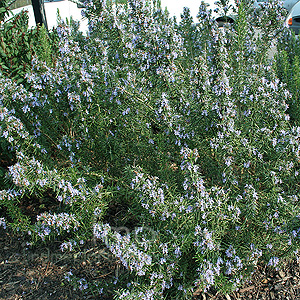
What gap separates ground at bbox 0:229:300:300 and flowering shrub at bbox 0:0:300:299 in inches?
10.3

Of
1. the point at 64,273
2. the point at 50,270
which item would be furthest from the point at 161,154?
the point at 50,270

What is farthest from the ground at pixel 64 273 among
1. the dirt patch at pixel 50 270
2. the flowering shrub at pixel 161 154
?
the flowering shrub at pixel 161 154

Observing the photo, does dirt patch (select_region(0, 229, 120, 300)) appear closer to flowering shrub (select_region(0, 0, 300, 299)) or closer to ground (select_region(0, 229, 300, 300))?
ground (select_region(0, 229, 300, 300))

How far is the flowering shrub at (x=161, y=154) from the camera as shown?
2.47 m

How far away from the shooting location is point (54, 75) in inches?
122

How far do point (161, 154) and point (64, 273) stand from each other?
1.52m

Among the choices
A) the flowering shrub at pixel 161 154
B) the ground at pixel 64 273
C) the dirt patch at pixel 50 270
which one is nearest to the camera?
the flowering shrub at pixel 161 154

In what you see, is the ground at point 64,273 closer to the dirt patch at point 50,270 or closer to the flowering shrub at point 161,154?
the dirt patch at point 50,270

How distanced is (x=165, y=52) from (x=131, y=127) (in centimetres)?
76

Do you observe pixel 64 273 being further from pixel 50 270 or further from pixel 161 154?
pixel 161 154

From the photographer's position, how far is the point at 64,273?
3.36m

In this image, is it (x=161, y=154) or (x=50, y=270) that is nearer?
(x=161, y=154)

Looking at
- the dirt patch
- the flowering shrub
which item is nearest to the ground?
the dirt patch

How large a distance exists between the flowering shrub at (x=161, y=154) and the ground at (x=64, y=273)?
262 millimetres
